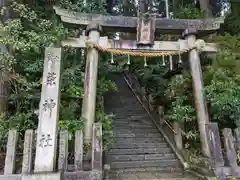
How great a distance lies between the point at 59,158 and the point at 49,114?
0.99m

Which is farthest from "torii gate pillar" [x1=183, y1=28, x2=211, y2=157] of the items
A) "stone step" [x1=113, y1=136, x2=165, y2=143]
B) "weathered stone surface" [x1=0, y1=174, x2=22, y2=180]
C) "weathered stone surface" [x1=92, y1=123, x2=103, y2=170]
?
"weathered stone surface" [x1=0, y1=174, x2=22, y2=180]

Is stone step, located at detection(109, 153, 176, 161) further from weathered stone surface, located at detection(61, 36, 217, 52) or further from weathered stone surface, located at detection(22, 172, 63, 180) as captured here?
weathered stone surface, located at detection(61, 36, 217, 52)

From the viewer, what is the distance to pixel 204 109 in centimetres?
641

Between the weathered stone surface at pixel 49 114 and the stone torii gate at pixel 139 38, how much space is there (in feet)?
4.55

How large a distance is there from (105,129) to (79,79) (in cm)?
228

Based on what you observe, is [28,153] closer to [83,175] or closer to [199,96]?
[83,175]

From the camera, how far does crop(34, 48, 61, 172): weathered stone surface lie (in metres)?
4.62

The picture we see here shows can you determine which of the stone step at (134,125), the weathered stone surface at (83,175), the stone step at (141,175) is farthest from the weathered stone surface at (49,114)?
the stone step at (134,125)

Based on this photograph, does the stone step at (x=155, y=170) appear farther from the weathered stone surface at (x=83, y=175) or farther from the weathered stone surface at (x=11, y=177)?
the weathered stone surface at (x=11, y=177)

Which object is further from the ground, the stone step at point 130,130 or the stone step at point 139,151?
the stone step at point 130,130

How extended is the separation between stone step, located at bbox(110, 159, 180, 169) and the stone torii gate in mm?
1576

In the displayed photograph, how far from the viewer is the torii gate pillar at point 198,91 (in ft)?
20.3

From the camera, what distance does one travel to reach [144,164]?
668 cm

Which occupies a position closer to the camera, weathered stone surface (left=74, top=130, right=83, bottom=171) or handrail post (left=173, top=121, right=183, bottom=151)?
weathered stone surface (left=74, top=130, right=83, bottom=171)
